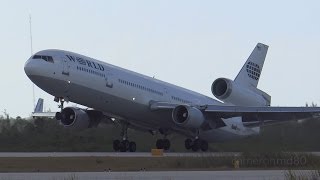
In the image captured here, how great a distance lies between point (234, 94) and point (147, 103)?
8667mm

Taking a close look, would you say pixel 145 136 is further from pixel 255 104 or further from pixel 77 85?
pixel 77 85

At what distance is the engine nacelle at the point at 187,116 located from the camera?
4659 cm

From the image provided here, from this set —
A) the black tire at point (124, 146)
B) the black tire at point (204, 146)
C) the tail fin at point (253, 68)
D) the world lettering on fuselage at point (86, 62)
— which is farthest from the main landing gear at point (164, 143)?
the tail fin at point (253, 68)

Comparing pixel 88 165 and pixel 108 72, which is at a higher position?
pixel 108 72

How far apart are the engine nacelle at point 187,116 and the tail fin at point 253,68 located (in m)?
9.39

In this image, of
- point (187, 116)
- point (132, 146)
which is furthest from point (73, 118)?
point (187, 116)

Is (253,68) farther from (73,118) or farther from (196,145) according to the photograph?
(73,118)

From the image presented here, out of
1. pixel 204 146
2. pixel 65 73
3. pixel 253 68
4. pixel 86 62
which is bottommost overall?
pixel 204 146

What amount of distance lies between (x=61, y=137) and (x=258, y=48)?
17.8 m

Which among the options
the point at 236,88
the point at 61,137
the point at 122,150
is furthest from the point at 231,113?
the point at 61,137

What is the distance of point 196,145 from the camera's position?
4906cm

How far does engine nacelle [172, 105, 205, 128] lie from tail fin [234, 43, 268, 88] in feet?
30.8

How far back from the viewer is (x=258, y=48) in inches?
2307

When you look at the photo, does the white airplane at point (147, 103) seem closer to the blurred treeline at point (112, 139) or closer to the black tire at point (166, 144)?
the black tire at point (166, 144)
